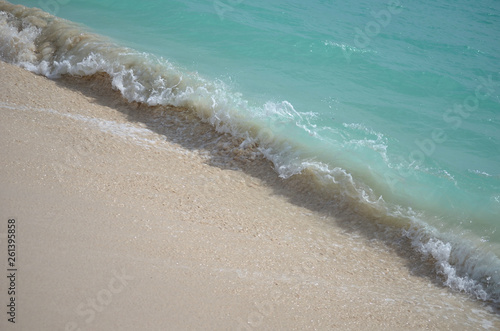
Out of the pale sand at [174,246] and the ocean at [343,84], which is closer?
the pale sand at [174,246]

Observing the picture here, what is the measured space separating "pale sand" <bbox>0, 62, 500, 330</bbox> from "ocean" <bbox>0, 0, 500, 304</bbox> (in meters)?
0.51

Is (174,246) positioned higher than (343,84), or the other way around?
(343,84)

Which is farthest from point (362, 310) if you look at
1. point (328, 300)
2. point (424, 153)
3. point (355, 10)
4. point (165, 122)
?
point (355, 10)

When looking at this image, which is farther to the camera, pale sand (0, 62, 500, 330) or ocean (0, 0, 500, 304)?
ocean (0, 0, 500, 304)

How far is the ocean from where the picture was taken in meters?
5.01

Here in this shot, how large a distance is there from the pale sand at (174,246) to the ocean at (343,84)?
505 mm

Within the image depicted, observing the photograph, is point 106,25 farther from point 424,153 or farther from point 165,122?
point 424,153

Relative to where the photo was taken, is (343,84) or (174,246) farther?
(343,84)

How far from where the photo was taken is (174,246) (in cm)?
368

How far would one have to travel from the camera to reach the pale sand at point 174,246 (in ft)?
10.2

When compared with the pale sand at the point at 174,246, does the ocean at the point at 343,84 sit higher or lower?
higher

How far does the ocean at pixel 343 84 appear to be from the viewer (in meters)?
5.01

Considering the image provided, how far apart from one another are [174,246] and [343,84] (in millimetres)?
5105

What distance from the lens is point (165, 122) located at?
243 inches
